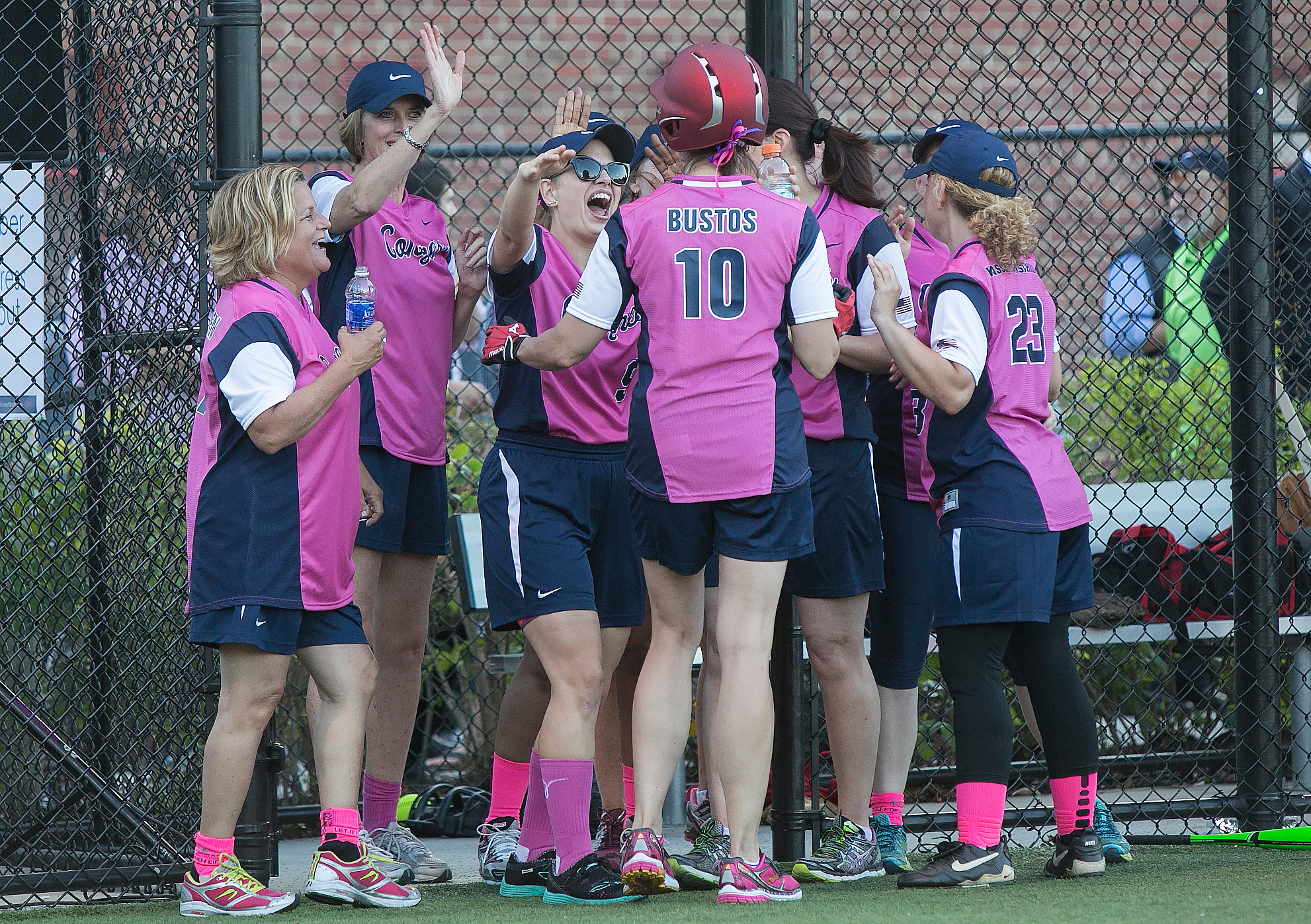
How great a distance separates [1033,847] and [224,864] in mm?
2359

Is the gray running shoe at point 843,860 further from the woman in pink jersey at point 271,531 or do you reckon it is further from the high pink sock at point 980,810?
the woman in pink jersey at point 271,531

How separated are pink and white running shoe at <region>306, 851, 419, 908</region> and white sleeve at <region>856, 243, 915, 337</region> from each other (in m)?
1.85

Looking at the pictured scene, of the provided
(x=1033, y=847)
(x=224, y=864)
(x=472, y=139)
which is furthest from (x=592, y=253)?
(x=472, y=139)

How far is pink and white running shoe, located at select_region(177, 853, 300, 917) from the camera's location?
3.27 meters

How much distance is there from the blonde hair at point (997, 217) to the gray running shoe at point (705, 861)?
1.61 metres

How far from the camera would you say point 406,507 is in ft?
12.7

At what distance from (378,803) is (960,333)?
200cm

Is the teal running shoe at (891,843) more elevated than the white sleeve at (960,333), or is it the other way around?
the white sleeve at (960,333)

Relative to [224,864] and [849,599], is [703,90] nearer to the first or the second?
[849,599]

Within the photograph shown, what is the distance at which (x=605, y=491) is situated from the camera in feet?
12.1

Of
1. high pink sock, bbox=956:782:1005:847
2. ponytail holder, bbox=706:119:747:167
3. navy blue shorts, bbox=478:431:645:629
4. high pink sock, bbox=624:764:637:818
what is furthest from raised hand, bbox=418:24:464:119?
high pink sock, bbox=956:782:1005:847

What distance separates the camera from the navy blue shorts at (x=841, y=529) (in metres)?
3.73

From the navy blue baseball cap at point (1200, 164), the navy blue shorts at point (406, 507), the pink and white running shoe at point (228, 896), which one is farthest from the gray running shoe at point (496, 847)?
the navy blue baseball cap at point (1200, 164)

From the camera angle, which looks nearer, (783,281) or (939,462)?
(783,281)
